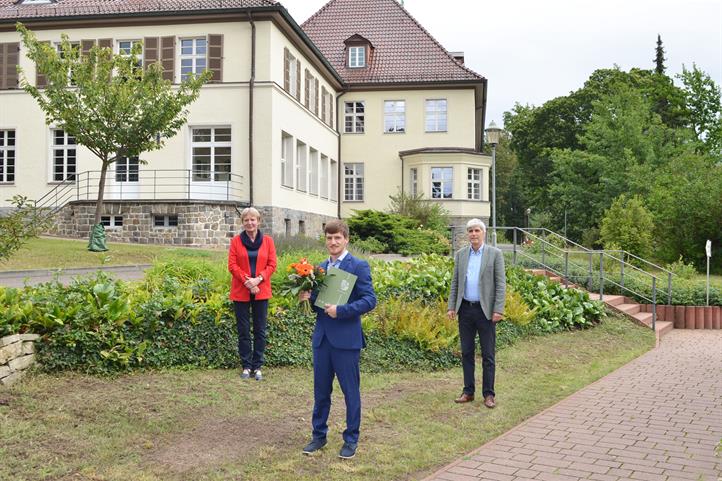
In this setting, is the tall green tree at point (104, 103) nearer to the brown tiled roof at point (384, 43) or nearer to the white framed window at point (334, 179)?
the white framed window at point (334, 179)

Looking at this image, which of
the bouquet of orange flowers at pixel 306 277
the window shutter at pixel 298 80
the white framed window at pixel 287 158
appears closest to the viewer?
the bouquet of orange flowers at pixel 306 277

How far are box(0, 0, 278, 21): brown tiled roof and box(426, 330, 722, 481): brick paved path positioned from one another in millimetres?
19861

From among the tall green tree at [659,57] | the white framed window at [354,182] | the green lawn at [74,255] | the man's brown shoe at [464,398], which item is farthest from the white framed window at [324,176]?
the tall green tree at [659,57]

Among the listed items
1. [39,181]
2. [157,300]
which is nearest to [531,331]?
[157,300]

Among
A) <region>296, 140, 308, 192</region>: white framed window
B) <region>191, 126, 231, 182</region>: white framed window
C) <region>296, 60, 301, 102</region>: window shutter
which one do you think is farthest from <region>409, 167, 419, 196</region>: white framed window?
<region>191, 126, 231, 182</region>: white framed window

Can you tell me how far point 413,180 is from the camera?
3731 cm

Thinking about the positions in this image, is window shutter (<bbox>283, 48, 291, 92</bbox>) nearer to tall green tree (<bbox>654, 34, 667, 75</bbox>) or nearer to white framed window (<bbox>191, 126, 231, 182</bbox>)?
white framed window (<bbox>191, 126, 231, 182</bbox>)

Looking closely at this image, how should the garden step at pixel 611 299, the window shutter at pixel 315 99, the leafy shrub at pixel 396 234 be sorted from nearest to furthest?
the garden step at pixel 611 299
the leafy shrub at pixel 396 234
the window shutter at pixel 315 99

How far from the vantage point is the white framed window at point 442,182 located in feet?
119

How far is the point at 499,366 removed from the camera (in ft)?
32.3

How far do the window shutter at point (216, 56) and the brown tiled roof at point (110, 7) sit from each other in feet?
3.43

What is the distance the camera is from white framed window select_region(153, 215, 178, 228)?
24312 mm

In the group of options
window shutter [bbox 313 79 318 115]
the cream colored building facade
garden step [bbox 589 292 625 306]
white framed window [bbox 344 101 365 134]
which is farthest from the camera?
white framed window [bbox 344 101 365 134]

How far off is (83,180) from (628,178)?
94.8ft
